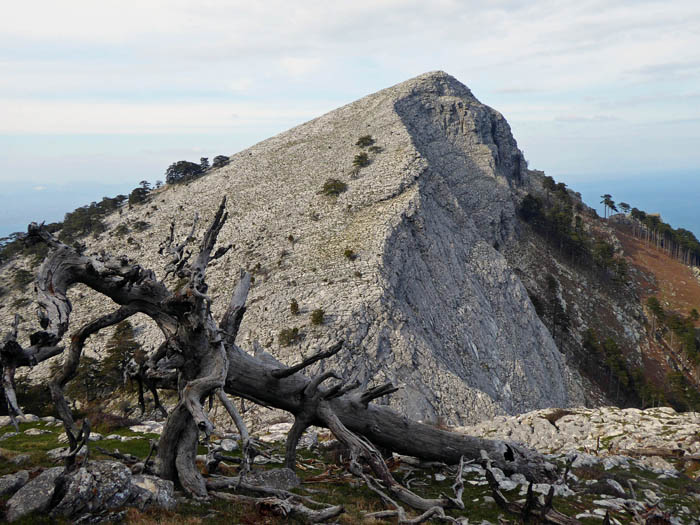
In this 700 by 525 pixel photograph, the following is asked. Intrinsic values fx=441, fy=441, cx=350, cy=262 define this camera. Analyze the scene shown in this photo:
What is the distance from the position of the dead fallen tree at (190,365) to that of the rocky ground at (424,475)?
995 mm

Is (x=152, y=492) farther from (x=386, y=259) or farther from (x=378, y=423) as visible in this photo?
(x=386, y=259)

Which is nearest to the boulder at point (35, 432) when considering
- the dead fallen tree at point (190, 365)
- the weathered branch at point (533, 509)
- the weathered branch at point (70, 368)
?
the weathered branch at point (70, 368)

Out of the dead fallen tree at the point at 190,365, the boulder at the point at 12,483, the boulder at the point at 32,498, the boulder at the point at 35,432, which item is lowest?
the boulder at the point at 35,432

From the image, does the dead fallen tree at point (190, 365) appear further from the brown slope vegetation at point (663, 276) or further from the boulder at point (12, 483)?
the brown slope vegetation at point (663, 276)

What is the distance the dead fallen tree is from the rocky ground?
0.99 metres

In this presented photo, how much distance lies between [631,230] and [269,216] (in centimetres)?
11388

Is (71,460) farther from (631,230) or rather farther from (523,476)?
(631,230)

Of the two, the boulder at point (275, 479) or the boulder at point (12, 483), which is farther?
the boulder at point (275, 479)

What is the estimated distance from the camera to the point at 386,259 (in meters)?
45.6

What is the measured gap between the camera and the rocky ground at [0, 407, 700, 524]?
32.4ft

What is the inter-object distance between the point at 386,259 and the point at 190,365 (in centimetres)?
3461

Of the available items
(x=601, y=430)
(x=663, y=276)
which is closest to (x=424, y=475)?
(x=601, y=430)

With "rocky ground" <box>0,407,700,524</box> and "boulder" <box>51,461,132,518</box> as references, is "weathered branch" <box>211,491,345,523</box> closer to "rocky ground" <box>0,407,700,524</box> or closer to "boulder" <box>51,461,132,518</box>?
"rocky ground" <box>0,407,700,524</box>

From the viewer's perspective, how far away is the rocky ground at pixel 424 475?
32.4 ft
